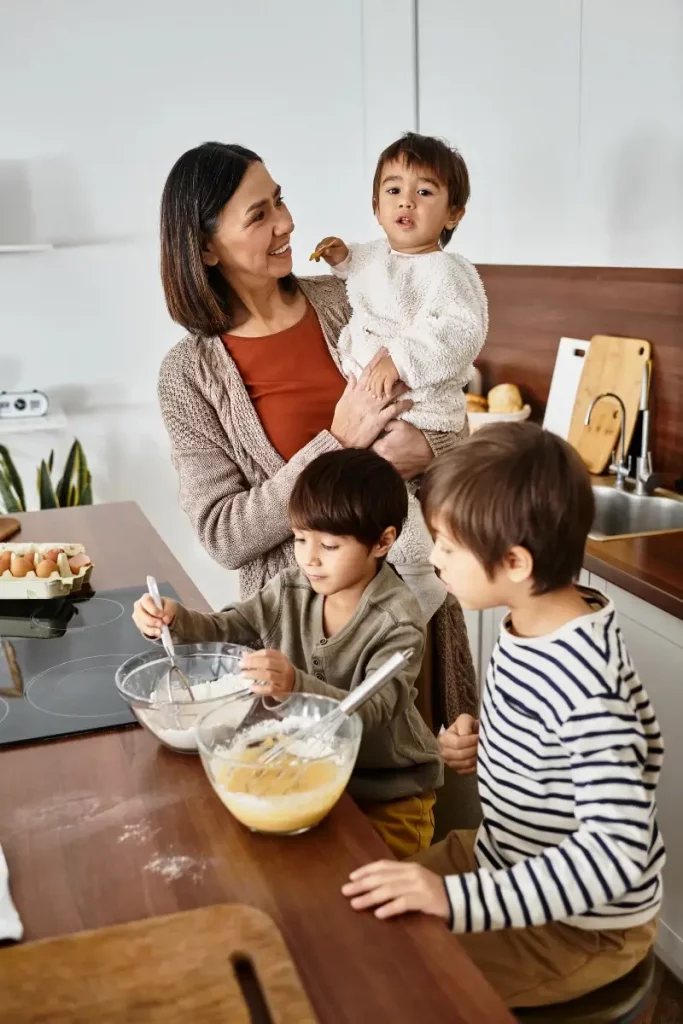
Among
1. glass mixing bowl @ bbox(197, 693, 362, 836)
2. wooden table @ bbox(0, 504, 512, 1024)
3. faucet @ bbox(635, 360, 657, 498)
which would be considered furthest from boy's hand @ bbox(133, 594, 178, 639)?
faucet @ bbox(635, 360, 657, 498)

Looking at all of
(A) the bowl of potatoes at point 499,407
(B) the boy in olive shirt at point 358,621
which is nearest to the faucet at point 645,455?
(A) the bowl of potatoes at point 499,407

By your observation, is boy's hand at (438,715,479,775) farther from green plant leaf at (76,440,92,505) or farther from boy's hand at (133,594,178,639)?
green plant leaf at (76,440,92,505)

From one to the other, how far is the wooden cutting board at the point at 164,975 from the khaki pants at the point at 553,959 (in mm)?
383

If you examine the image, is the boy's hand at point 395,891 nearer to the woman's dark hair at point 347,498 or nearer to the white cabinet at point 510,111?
the woman's dark hair at point 347,498

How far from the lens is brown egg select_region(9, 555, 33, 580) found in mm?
1649

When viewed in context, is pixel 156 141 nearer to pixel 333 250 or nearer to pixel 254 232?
pixel 333 250

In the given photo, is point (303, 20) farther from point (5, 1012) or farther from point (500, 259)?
point (5, 1012)

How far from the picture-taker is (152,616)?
1.29m

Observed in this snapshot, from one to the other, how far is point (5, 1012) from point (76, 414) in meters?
3.08

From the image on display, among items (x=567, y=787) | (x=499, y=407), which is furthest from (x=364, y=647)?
(x=499, y=407)

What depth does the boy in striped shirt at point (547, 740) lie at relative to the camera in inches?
35.3

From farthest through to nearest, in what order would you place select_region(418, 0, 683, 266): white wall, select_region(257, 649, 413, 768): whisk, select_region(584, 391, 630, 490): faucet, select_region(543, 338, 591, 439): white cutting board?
1. select_region(543, 338, 591, 439): white cutting board
2. select_region(584, 391, 630, 490): faucet
3. select_region(418, 0, 683, 266): white wall
4. select_region(257, 649, 413, 768): whisk

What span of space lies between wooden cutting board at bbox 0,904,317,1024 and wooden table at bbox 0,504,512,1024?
28 mm

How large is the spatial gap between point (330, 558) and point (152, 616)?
0.23m
